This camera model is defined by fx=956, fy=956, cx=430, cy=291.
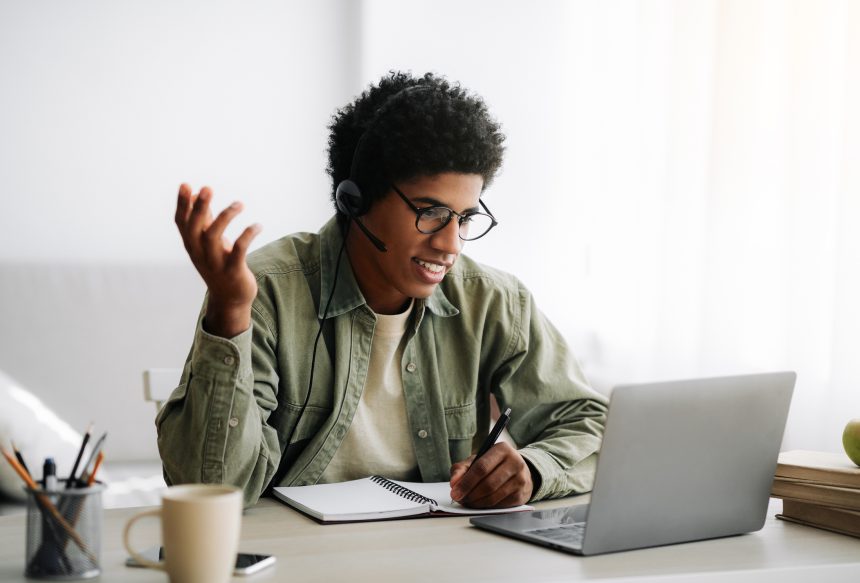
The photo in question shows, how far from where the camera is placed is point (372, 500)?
1.21 metres

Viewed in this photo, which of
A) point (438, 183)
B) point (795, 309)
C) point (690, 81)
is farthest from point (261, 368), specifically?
point (690, 81)

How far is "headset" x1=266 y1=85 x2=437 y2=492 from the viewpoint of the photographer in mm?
1438

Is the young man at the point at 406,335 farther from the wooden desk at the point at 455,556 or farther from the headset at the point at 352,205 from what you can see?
the wooden desk at the point at 455,556

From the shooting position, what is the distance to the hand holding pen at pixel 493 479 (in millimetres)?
1213

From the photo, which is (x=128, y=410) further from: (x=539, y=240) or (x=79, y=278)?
(x=539, y=240)

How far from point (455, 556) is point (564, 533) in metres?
0.15

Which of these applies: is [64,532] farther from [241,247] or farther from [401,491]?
[401,491]

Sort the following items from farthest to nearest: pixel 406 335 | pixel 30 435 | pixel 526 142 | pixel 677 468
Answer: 1. pixel 526 142
2. pixel 30 435
3. pixel 406 335
4. pixel 677 468

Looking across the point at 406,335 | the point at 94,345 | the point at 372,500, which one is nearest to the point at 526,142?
the point at 94,345

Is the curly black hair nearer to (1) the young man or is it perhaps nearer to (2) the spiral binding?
(1) the young man

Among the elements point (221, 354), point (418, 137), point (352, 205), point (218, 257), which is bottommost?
point (221, 354)

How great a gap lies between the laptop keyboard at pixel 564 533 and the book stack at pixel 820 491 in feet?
0.92

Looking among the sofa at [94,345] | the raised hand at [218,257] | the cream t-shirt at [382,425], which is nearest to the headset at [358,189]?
the cream t-shirt at [382,425]

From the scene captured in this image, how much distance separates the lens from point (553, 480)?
1.31 metres
